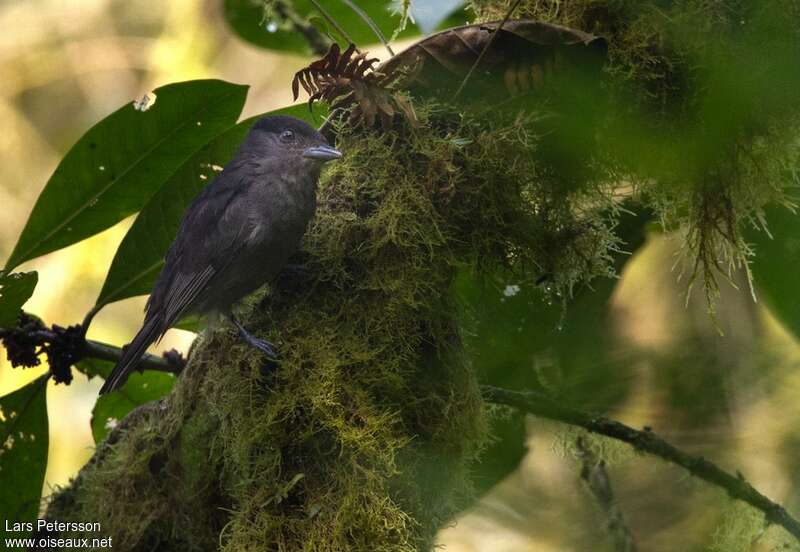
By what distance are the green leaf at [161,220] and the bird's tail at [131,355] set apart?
228 millimetres

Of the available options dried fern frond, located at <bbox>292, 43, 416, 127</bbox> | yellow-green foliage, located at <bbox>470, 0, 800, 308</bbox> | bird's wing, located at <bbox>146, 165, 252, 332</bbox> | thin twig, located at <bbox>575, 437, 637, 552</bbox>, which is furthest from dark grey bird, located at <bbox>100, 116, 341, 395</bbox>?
thin twig, located at <bbox>575, 437, 637, 552</bbox>

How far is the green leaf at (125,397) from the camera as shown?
3.63 m

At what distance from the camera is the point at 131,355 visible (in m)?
3.08

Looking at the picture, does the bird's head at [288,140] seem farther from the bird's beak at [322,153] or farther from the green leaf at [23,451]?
the green leaf at [23,451]

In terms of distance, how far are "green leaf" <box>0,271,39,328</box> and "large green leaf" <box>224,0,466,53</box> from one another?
3.99 ft

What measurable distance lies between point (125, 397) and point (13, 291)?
86 centimetres

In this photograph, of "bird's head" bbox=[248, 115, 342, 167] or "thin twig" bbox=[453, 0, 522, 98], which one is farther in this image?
→ "bird's head" bbox=[248, 115, 342, 167]

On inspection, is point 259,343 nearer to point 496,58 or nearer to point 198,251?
point 198,251

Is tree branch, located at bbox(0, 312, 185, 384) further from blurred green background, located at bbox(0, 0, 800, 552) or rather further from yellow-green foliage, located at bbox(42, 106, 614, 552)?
blurred green background, located at bbox(0, 0, 800, 552)

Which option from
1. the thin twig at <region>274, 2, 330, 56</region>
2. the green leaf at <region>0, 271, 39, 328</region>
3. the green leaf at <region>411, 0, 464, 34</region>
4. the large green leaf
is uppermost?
the large green leaf

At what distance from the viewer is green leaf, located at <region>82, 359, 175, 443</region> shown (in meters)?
3.63

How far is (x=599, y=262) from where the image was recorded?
2850 mm

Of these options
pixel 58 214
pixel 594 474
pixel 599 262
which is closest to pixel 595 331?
pixel 594 474

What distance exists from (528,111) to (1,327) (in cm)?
174
